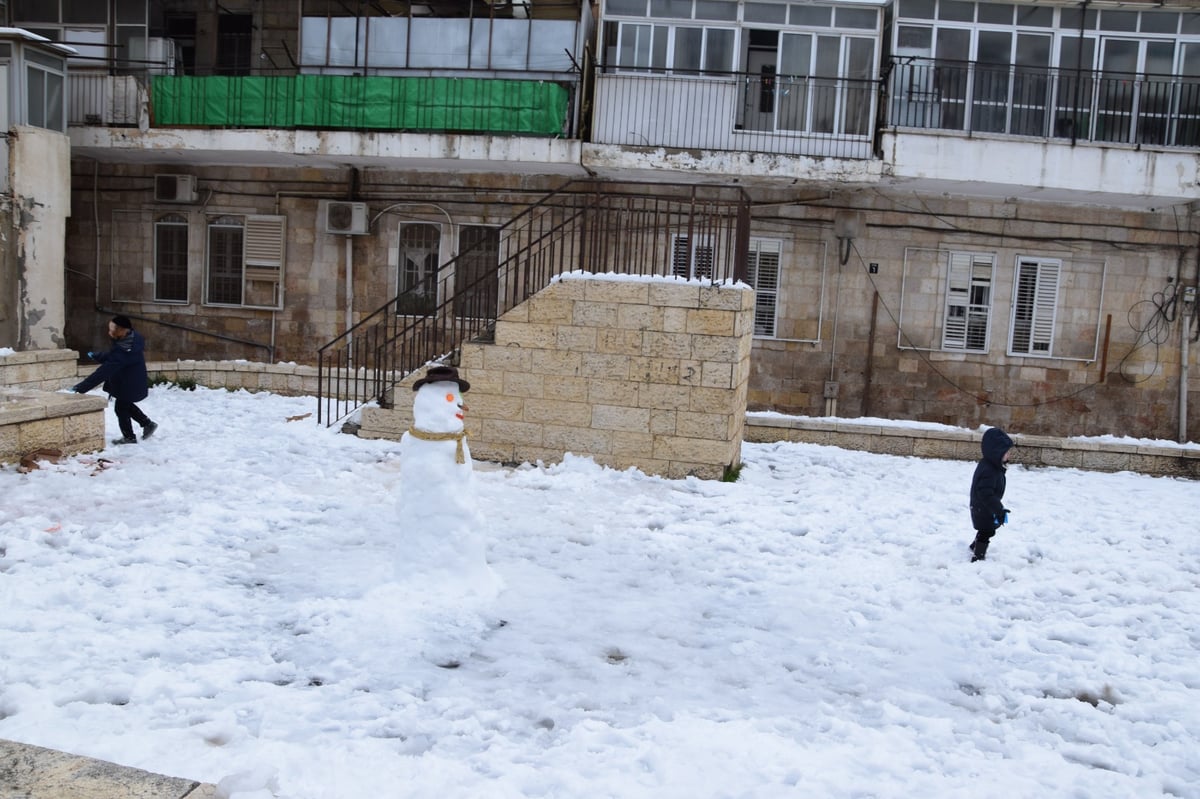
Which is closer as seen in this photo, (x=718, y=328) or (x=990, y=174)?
(x=718, y=328)

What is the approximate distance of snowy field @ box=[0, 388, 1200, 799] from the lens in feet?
12.6

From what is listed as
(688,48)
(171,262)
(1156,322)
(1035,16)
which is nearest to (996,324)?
(1156,322)

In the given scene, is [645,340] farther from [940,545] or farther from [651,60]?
[651,60]

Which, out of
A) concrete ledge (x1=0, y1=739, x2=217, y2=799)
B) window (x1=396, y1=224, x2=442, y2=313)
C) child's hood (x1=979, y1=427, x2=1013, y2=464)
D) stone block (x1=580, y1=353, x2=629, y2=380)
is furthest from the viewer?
window (x1=396, y1=224, x2=442, y2=313)

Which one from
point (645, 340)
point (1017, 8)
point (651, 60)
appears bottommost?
Result: point (645, 340)

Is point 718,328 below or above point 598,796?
above

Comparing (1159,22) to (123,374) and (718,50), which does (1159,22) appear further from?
(123,374)

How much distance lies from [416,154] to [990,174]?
892cm

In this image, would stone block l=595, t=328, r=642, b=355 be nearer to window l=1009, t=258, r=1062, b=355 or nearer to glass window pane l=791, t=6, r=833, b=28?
glass window pane l=791, t=6, r=833, b=28

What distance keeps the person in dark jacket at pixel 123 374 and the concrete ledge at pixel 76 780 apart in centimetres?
670

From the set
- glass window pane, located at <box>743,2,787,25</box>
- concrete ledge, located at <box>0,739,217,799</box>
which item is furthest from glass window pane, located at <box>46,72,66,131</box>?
concrete ledge, located at <box>0,739,217,799</box>

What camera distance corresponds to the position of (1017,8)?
14781mm

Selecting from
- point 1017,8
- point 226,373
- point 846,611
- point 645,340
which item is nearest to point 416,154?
point 226,373

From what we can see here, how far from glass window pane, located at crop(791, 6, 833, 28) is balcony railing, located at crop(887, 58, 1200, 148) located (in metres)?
1.39
